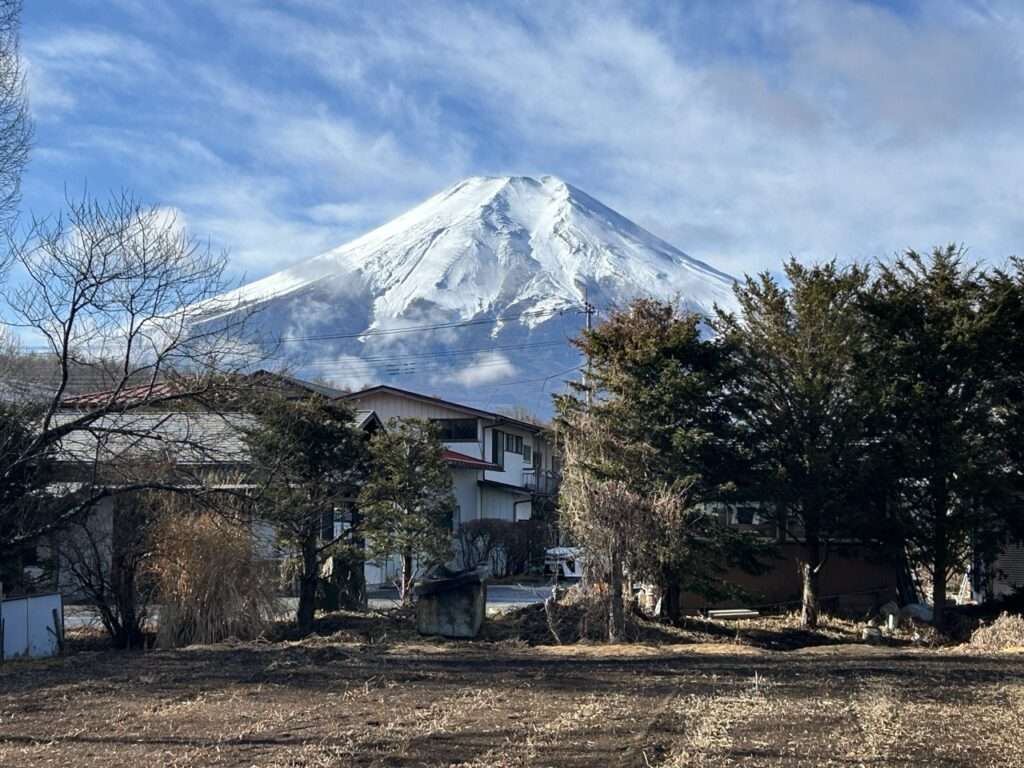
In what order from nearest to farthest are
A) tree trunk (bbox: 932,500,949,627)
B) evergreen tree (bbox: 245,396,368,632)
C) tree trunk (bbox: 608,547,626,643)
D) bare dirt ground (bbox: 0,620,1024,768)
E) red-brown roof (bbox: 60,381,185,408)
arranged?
bare dirt ground (bbox: 0,620,1024,768), red-brown roof (bbox: 60,381,185,408), tree trunk (bbox: 608,547,626,643), evergreen tree (bbox: 245,396,368,632), tree trunk (bbox: 932,500,949,627)

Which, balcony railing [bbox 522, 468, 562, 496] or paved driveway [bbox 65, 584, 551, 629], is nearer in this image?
paved driveway [bbox 65, 584, 551, 629]

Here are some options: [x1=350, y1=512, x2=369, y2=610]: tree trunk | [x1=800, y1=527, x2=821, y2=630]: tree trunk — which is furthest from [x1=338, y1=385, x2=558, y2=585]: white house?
[x1=800, y1=527, x2=821, y2=630]: tree trunk

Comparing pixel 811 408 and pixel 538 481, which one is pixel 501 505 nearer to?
pixel 538 481

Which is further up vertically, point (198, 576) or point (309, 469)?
point (309, 469)

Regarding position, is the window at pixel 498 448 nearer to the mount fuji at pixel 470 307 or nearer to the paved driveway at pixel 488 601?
the paved driveway at pixel 488 601

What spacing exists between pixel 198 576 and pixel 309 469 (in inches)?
105

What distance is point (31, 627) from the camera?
15.9 metres

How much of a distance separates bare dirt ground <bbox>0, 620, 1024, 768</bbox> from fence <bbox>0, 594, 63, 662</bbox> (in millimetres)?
1331

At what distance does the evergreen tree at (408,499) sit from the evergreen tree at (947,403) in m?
8.12

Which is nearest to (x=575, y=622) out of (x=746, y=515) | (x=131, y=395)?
(x=746, y=515)

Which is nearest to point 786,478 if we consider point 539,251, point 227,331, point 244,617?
point 244,617

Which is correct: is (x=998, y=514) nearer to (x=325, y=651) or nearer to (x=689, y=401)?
(x=689, y=401)

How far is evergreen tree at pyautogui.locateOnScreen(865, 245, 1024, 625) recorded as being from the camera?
18984 millimetres

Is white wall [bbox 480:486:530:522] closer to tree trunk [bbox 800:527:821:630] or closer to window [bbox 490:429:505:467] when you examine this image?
window [bbox 490:429:505:467]
